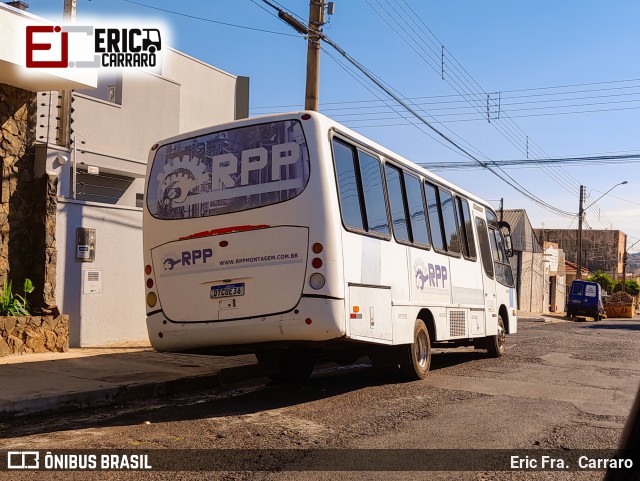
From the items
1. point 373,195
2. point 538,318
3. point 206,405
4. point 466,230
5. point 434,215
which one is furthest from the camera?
point 538,318

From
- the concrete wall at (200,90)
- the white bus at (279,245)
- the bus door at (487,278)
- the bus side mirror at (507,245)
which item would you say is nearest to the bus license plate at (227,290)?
the white bus at (279,245)

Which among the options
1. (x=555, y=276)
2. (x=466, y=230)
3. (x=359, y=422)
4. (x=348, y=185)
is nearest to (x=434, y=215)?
(x=466, y=230)

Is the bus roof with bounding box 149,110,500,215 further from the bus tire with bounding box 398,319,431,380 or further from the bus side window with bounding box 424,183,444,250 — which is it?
the bus tire with bounding box 398,319,431,380

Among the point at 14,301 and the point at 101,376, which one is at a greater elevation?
the point at 14,301

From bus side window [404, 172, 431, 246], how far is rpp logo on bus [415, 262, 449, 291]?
15.0 inches

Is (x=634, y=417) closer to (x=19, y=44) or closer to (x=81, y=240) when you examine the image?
(x=19, y=44)

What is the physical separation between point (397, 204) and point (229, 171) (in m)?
2.66

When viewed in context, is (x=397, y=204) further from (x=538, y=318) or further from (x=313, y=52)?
(x=538, y=318)

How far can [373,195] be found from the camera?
9430 mm

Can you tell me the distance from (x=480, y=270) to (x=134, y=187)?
8.25m

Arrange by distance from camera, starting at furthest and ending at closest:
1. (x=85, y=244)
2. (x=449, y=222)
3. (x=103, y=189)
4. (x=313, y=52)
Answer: (x=103, y=189), (x=313, y=52), (x=85, y=244), (x=449, y=222)

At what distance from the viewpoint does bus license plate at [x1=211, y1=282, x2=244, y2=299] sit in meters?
8.41

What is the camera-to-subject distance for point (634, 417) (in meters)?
1.75

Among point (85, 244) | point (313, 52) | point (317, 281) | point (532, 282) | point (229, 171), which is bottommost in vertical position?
point (532, 282)
